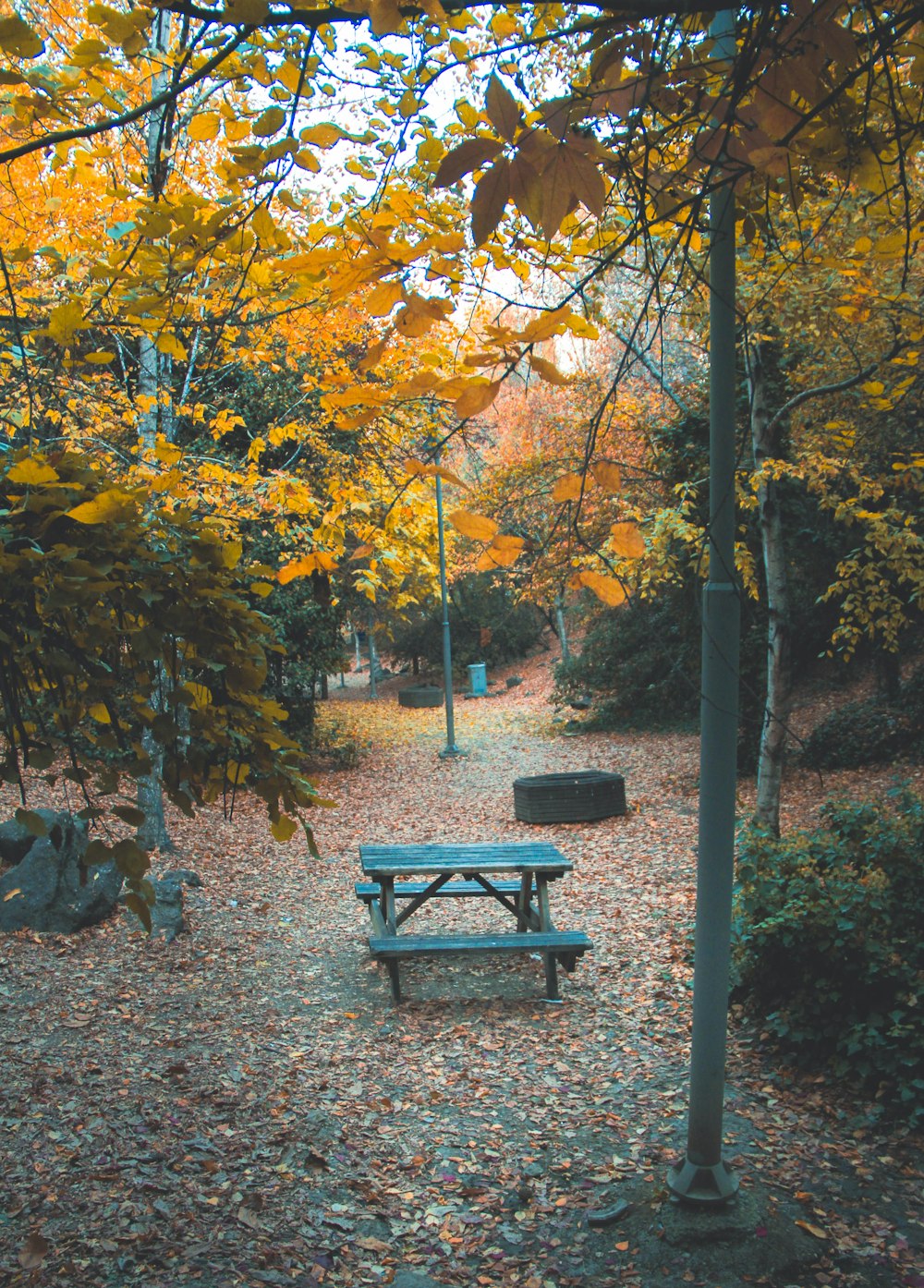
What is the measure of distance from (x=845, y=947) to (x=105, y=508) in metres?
3.59

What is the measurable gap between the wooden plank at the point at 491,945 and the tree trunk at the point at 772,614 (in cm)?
186

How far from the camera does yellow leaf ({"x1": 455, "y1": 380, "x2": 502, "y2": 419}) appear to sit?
57.6 inches

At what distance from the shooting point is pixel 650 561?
945cm

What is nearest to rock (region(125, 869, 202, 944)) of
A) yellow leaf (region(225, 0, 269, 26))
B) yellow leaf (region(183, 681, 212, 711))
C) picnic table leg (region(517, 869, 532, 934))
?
picnic table leg (region(517, 869, 532, 934))

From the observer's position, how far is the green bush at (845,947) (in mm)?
3920

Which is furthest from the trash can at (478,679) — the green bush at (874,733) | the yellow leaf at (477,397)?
the yellow leaf at (477,397)

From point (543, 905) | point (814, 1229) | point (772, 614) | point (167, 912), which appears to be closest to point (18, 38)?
point (814, 1229)

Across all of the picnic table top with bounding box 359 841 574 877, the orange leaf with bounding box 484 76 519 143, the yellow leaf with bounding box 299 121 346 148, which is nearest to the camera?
the orange leaf with bounding box 484 76 519 143

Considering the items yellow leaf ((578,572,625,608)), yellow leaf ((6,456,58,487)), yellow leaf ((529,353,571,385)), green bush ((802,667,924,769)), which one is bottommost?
green bush ((802,667,924,769))

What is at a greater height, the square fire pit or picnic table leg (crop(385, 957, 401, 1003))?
the square fire pit

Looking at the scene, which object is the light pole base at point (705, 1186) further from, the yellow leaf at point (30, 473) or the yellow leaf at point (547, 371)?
the yellow leaf at point (30, 473)

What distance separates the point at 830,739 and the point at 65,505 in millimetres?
10808

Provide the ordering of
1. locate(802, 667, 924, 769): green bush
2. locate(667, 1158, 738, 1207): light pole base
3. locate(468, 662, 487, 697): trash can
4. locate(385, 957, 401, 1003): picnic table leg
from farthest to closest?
1. locate(468, 662, 487, 697): trash can
2. locate(802, 667, 924, 769): green bush
3. locate(385, 957, 401, 1003): picnic table leg
4. locate(667, 1158, 738, 1207): light pole base

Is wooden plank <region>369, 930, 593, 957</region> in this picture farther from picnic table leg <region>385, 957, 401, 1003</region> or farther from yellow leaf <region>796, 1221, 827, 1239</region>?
yellow leaf <region>796, 1221, 827, 1239</region>
